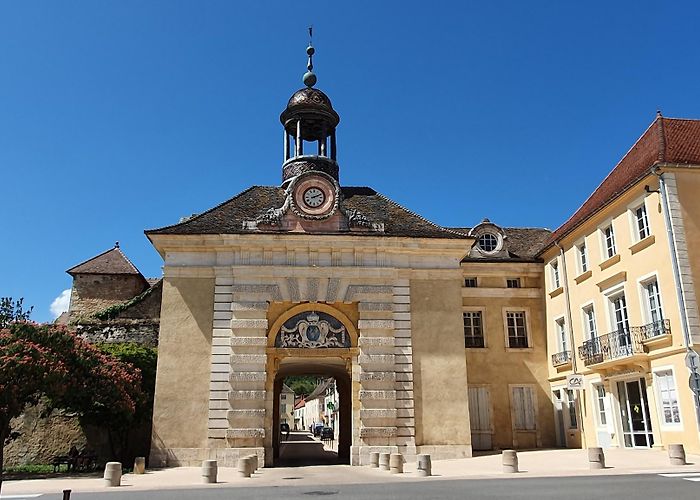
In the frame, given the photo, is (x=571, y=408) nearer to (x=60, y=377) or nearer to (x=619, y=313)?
(x=619, y=313)

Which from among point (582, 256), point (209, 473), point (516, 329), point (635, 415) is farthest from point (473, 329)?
point (209, 473)

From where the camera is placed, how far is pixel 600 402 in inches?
838

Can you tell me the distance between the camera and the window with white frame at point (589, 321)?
21812 mm

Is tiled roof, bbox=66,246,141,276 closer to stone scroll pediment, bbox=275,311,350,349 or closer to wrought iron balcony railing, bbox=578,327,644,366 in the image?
stone scroll pediment, bbox=275,311,350,349

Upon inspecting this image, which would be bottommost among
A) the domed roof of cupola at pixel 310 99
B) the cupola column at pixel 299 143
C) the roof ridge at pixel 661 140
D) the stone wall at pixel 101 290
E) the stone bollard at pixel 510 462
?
the stone bollard at pixel 510 462

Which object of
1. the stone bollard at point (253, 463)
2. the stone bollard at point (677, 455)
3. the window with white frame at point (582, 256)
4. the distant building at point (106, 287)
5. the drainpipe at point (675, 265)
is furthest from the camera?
the distant building at point (106, 287)

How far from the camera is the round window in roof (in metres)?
26.1

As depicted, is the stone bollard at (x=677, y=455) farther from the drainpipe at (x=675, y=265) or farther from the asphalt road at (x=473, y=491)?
the asphalt road at (x=473, y=491)

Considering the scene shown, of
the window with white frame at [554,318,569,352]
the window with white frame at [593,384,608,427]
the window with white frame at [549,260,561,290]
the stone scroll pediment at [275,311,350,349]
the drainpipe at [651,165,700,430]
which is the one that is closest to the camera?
the drainpipe at [651,165,700,430]

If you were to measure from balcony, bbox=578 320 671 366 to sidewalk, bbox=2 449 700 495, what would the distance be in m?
3.00

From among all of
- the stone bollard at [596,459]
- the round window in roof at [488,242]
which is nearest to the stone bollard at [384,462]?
the stone bollard at [596,459]

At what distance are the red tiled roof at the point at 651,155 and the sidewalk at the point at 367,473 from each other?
8548 mm

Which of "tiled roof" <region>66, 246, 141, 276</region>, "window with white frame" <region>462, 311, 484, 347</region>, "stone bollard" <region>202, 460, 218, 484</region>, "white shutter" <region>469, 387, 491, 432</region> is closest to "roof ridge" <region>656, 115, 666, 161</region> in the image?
"window with white frame" <region>462, 311, 484, 347</region>

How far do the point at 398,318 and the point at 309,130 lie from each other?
32.6 ft
